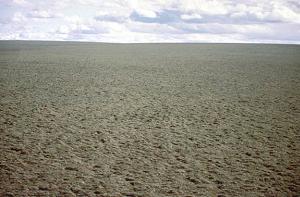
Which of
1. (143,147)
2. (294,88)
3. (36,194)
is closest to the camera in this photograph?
(36,194)

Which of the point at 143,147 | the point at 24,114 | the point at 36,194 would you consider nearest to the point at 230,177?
the point at 143,147

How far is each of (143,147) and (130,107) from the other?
3661mm

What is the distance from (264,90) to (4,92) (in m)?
10.5

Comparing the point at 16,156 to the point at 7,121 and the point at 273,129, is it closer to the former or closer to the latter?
the point at 7,121

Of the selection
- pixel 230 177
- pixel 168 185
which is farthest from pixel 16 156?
pixel 230 177

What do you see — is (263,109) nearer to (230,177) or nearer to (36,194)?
(230,177)

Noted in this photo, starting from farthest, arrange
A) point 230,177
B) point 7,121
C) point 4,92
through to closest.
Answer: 1. point 4,92
2. point 7,121
3. point 230,177

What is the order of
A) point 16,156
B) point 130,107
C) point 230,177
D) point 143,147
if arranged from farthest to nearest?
point 130,107, point 143,147, point 16,156, point 230,177

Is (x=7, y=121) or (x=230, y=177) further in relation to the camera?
(x=7, y=121)

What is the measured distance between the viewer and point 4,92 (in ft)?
39.1

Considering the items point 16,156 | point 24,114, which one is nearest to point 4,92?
point 24,114

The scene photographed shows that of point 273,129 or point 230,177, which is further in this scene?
point 273,129

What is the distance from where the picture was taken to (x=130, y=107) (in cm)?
1005

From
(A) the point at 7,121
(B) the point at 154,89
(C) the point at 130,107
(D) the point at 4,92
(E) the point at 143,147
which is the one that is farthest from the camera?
(B) the point at 154,89
